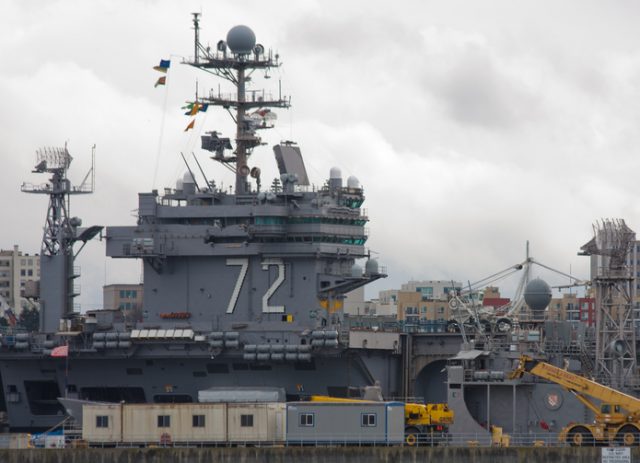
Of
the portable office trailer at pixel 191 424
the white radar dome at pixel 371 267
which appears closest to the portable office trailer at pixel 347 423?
the portable office trailer at pixel 191 424

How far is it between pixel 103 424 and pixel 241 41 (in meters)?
26.4

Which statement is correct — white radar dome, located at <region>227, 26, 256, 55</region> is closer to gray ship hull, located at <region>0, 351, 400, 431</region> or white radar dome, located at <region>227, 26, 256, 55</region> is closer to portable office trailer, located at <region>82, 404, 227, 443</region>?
gray ship hull, located at <region>0, 351, 400, 431</region>

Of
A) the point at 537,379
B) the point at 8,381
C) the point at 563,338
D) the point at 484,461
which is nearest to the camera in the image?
the point at 484,461

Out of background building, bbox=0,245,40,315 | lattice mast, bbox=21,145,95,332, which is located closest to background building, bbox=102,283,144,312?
background building, bbox=0,245,40,315

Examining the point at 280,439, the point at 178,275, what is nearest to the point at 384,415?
the point at 280,439

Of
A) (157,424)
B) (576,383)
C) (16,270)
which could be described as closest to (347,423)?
(157,424)

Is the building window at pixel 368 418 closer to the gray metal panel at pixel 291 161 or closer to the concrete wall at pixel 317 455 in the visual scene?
the concrete wall at pixel 317 455

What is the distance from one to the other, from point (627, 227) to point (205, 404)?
22963 mm

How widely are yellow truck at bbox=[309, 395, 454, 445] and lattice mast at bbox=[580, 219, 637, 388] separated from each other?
9.46 m

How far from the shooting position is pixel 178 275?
86.1m

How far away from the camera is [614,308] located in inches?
3098

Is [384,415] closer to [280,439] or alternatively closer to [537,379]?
[280,439]

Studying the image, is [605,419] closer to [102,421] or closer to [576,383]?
[576,383]

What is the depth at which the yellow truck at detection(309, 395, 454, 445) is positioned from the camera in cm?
7054
